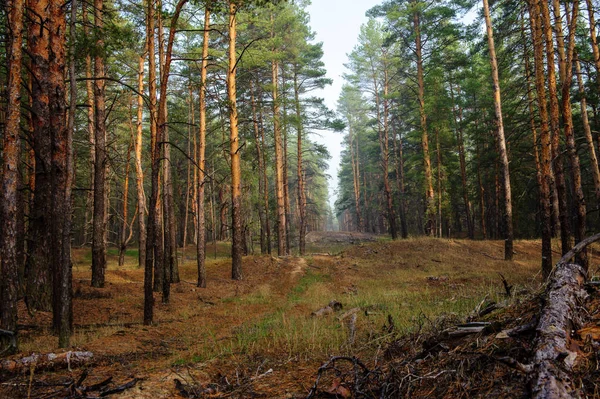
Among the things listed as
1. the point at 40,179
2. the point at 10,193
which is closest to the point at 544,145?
the point at 10,193

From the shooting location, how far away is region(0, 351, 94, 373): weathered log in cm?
416

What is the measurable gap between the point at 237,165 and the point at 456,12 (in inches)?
610

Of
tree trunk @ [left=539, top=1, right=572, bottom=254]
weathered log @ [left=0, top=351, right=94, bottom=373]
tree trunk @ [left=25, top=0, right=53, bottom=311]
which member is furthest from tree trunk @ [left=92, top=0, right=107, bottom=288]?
tree trunk @ [left=539, top=1, right=572, bottom=254]

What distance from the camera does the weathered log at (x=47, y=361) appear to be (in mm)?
4164

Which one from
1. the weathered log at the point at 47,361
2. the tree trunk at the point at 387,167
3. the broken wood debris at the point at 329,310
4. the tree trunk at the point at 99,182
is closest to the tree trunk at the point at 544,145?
the broken wood debris at the point at 329,310

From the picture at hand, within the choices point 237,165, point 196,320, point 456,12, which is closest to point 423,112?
point 456,12

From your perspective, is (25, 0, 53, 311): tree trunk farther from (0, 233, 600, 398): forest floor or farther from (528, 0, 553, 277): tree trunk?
(528, 0, 553, 277): tree trunk

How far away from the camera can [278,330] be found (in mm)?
5914

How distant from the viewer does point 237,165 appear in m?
15.1

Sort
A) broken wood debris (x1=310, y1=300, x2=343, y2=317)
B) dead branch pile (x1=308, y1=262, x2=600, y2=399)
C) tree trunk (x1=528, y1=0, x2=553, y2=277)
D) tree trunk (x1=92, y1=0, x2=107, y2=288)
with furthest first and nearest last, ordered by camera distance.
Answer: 1. tree trunk (x1=92, y1=0, x2=107, y2=288)
2. tree trunk (x1=528, y1=0, x2=553, y2=277)
3. broken wood debris (x1=310, y1=300, x2=343, y2=317)
4. dead branch pile (x1=308, y1=262, x2=600, y2=399)

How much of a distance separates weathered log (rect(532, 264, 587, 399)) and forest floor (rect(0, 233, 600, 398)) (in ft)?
0.67

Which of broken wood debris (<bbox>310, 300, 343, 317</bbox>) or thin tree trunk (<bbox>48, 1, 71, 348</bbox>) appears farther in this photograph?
broken wood debris (<bbox>310, 300, 343, 317</bbox>)

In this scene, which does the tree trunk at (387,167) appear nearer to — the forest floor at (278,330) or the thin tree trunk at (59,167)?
the forest floor at (278,330)

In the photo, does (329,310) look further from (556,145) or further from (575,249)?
(556,145)
